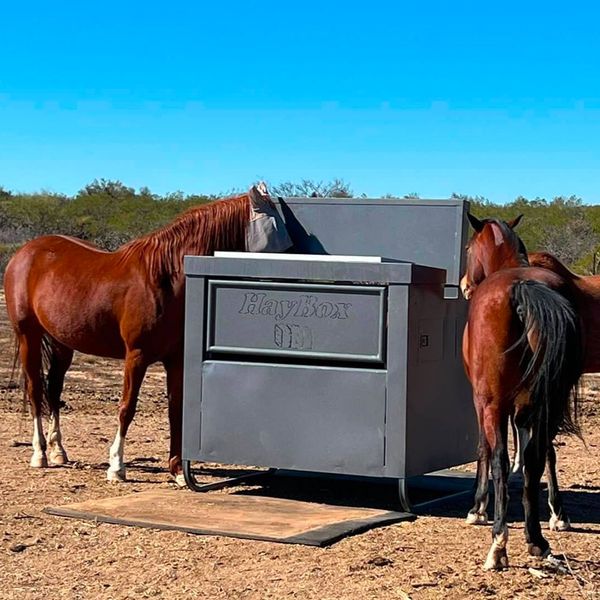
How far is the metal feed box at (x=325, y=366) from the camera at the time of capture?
22.9 feet

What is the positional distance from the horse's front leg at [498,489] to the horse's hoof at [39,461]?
4.19m

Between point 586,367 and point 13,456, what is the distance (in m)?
4.75

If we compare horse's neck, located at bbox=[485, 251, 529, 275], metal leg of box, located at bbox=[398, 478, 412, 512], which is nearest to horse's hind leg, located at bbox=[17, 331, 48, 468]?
metal leg of box, located at bbox=[398, 478, 412, 512]

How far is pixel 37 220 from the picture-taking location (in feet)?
139

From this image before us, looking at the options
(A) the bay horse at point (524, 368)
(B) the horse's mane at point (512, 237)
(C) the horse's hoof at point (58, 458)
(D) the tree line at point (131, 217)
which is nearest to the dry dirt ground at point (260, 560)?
(A) the bay horse at point (524, 368)

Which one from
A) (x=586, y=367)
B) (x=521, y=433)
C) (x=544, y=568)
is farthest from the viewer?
(x=586, y=367)

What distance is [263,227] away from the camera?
814cm

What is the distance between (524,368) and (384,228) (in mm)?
2724

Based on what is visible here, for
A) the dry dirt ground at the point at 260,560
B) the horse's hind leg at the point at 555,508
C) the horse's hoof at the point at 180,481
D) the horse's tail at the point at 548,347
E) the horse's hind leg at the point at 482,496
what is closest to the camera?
the dry dirt ground at the point at 260,560

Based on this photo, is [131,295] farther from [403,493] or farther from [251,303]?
[403,493]

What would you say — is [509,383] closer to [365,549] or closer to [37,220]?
→ [365,549]

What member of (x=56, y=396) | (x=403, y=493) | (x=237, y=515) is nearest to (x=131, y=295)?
(x=56, y=396)

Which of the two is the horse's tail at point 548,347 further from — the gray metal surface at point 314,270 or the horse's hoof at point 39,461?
the horse's hoof at point 39,461

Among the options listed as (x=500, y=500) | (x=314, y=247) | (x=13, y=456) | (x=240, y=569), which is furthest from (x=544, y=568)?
(x=13, y=456)
